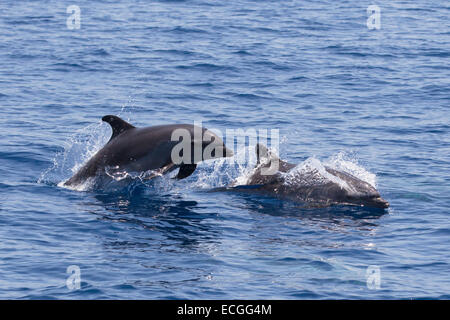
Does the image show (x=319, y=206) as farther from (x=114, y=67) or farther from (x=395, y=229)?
(x=114, y=67)

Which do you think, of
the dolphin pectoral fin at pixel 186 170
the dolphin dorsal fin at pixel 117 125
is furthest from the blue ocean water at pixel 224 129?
the dolphin dorsal fin at pixel 117 125

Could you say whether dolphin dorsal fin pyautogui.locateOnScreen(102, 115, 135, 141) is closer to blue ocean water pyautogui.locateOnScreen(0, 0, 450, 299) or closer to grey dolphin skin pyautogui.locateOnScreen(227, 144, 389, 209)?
blue ocean water pyautogui.locateOnScreen(0, 0, 450, 299)

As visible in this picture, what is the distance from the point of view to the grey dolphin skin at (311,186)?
59.9ft

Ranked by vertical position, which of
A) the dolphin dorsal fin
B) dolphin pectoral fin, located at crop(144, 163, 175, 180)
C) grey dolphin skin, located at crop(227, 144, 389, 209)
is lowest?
grey dolphin skin, located at crop(227, 144, 389, 209)

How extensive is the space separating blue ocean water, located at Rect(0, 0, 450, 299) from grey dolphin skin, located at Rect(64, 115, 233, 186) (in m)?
0.73

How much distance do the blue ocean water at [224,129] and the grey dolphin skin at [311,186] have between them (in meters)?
0.41

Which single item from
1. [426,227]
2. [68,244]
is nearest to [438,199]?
[426,227]

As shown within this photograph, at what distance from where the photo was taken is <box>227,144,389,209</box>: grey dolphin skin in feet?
59.9

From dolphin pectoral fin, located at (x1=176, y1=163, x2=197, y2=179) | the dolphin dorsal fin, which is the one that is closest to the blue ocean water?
dolphin pectoral fin, located at (x1=176, y1=163, x2=197, y2=179)

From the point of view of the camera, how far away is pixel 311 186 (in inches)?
738

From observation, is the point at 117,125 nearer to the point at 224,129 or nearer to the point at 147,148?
the point at 147,148

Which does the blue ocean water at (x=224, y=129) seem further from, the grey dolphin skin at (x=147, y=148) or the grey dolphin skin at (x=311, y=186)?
the grey dolphin skin at (x=147, y=148)

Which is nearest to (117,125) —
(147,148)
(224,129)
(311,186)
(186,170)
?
(147,148)
